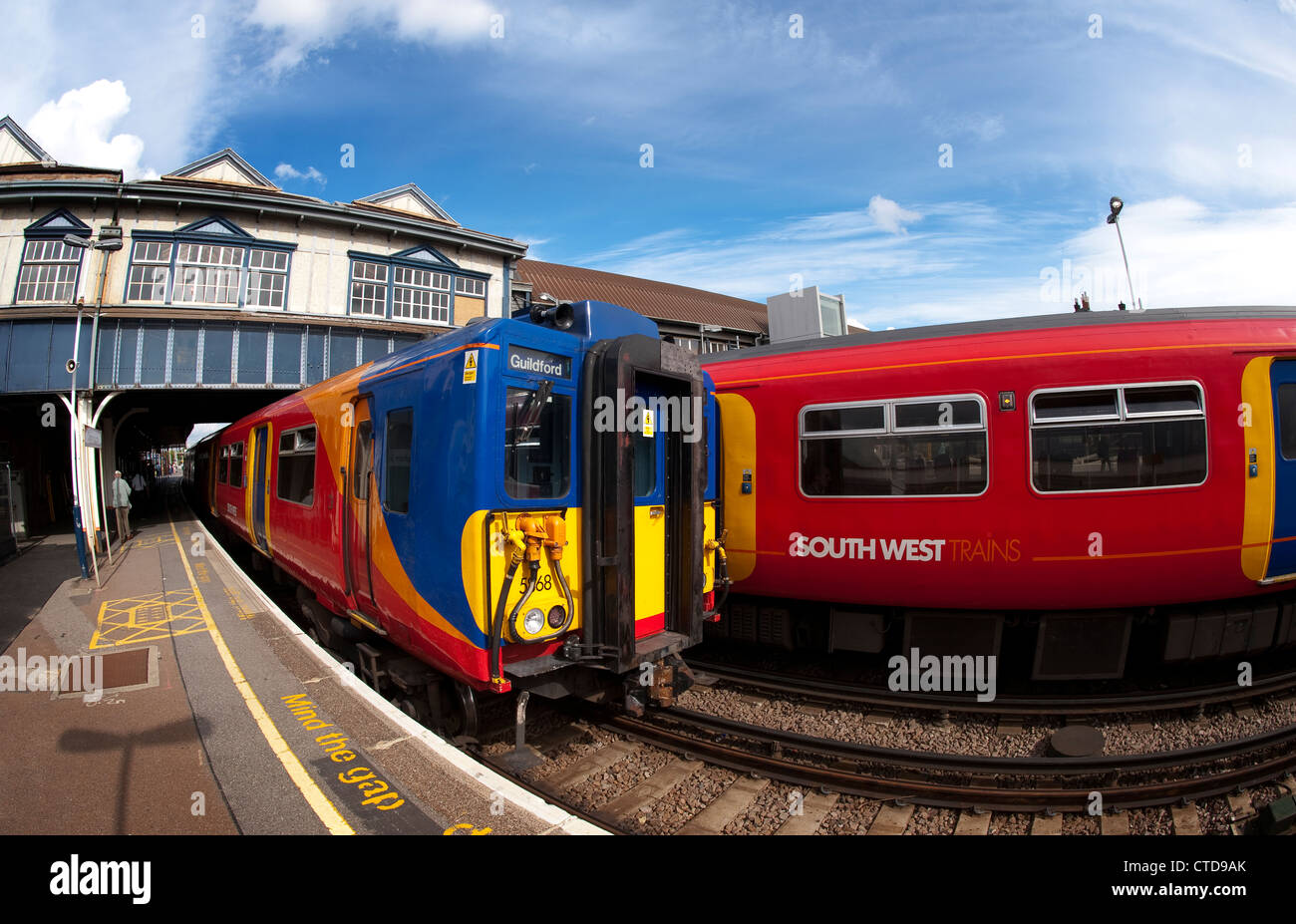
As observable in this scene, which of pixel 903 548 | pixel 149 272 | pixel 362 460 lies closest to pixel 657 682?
pixel 903 548

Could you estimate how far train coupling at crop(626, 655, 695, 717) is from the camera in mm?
4727

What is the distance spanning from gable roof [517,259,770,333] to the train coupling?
19.9 metres

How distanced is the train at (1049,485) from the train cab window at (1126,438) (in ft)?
0.05

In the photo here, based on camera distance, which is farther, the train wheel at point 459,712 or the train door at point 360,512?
the train door at point 360,512

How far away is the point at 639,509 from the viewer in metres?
4.77

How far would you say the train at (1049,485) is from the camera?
213 inches

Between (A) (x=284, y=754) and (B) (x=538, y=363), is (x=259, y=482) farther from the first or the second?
(B) (x=538, y=363)

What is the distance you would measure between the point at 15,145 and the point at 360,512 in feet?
79.1

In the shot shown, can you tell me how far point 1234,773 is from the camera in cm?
441

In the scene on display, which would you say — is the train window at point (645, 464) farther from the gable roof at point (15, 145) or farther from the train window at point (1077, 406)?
the gable roof at point (15, 145)

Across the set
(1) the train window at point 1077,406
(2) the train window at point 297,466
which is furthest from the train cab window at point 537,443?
(1) the train window at point 1077,406

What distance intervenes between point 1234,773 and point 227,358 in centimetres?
2139

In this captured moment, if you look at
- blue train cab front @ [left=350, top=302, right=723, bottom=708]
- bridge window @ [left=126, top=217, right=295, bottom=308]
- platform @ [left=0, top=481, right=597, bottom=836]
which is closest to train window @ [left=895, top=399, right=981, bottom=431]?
blue train cab front @ [left=350, top=302, right=723, bottom=708]

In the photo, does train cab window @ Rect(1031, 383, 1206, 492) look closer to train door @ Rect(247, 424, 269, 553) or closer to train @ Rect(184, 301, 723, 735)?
train @ Rect(184, 301, 723, 735)
